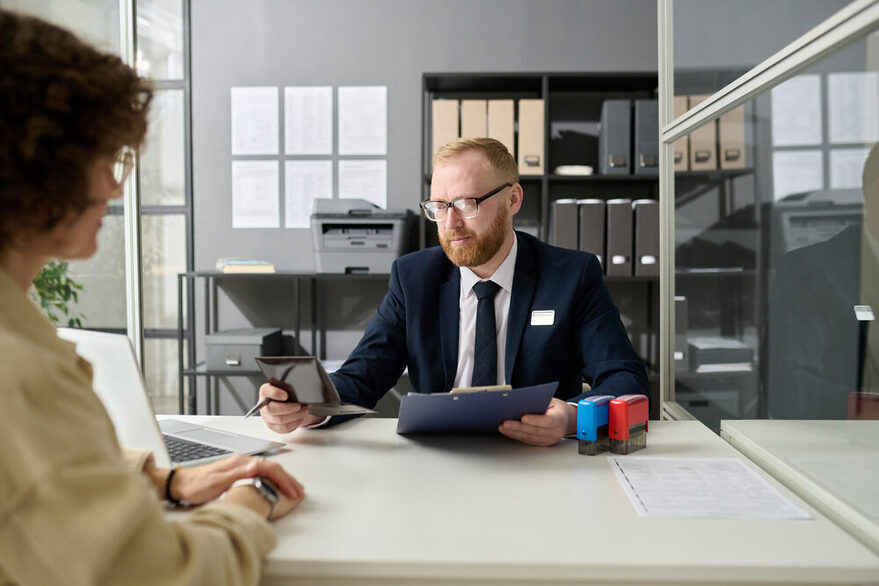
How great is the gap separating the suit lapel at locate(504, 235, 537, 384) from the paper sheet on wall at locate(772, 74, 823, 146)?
1347mm

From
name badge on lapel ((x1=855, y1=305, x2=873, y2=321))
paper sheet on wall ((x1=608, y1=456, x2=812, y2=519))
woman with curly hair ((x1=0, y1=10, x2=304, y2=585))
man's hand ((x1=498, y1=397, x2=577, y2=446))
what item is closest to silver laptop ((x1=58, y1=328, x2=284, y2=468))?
woman with curly hair ((x1=0, y1=10, x2=304, y2=585))

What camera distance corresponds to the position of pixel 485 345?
162 cm

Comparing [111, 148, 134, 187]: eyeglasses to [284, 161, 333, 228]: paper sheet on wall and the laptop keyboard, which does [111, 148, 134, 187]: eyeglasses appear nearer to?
the laptop keyboard

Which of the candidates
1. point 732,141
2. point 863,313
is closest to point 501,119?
point 732,141

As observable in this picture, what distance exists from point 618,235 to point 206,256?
6.96 feet

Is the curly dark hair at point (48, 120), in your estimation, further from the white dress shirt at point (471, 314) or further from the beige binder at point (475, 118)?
the beige binder at point (475, 118)

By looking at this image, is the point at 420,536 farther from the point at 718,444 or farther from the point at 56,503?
the point at 718,444

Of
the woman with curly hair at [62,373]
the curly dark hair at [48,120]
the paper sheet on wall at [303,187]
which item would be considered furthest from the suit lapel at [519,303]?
the paper sheet on wall at [303,187]

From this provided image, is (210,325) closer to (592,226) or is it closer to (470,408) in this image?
(592,226)

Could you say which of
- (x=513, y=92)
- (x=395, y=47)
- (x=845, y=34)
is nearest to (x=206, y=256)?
(x=395, y=47)

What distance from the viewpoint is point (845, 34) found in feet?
2.96

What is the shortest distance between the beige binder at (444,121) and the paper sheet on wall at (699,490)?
2128 millimetres

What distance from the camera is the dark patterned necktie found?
5.30 ft

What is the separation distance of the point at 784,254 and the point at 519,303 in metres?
1.69
